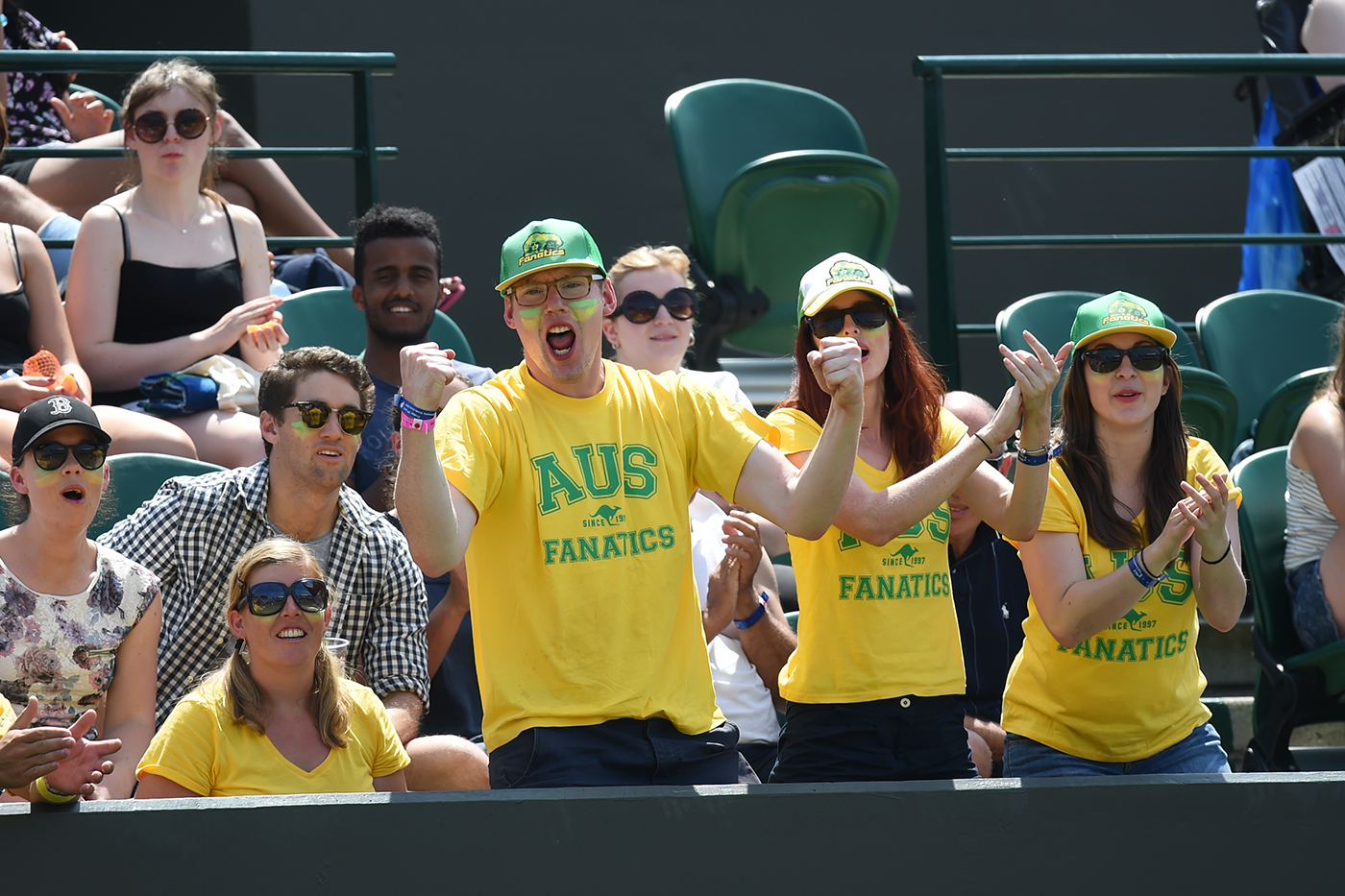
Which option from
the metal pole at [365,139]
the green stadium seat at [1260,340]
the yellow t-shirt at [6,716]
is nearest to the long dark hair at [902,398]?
the yellow t-shirt at [6,716]

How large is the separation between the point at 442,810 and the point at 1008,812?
0.85 meters

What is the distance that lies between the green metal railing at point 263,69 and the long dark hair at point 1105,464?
2.63 metres

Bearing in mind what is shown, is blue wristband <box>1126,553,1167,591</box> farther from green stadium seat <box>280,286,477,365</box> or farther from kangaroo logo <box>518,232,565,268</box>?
green stadium seat <box>280,286,477,365</box>

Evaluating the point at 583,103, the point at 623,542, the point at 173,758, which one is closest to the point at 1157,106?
the point at 583,103

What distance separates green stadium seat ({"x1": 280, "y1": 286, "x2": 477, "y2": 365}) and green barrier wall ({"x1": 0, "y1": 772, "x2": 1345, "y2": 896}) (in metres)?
2.60

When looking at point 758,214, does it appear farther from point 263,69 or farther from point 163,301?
point 163,301

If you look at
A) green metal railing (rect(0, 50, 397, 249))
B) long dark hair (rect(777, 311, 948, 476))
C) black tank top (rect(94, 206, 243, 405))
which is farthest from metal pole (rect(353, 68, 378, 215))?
long dark hair (rect(777, 311, 948, 476))

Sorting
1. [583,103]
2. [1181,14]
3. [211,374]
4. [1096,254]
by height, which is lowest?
[211,374]

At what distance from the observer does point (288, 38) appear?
251 inches

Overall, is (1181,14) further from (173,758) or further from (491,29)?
(173,758)

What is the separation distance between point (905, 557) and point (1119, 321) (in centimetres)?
70

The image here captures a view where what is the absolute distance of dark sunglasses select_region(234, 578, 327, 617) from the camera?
3.00m

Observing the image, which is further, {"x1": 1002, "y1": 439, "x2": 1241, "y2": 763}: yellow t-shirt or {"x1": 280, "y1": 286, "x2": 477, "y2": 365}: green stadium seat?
{"x1": 280, "y1": 286, "x2": 477, "y2": 365}: green stadium seat

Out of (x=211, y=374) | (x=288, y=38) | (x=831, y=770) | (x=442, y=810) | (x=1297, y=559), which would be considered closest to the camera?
(x=442, y=810)
